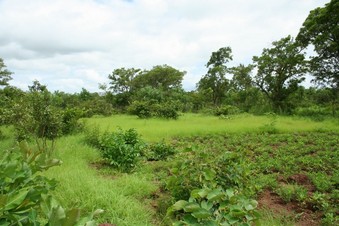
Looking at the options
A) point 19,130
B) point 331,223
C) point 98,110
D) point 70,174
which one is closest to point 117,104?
point 98,110

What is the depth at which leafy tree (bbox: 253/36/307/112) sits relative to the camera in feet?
59.5

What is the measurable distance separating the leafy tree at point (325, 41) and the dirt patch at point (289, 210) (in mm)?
13104

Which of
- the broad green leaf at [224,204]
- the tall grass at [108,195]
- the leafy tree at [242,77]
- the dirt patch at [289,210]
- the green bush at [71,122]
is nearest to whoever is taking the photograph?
the broad green leaf at [224,204]

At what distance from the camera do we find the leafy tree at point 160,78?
30.7 metres

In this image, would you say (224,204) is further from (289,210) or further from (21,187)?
(289,210)

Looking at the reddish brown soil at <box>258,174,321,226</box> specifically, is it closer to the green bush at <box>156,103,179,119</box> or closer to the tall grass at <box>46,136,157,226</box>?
the tall grass at <box>46,136,157,226</box>

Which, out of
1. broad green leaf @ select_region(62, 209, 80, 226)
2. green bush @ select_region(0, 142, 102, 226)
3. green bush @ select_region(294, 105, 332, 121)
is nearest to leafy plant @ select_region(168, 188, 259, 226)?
green bush @ select_region(0, 142, 102, 226)

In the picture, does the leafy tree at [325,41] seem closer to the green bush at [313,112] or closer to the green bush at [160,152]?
the green bush at [313,112]

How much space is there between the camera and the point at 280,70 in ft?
61.9

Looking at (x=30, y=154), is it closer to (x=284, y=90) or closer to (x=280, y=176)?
(x=280, y=176)

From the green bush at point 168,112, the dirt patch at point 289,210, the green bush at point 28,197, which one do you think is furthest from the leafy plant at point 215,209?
the green bush at point 168,112

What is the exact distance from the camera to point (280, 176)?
17.5 feet

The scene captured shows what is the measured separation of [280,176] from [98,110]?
18234 millimetres

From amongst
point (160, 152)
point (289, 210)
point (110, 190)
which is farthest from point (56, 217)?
point (160, 152)
